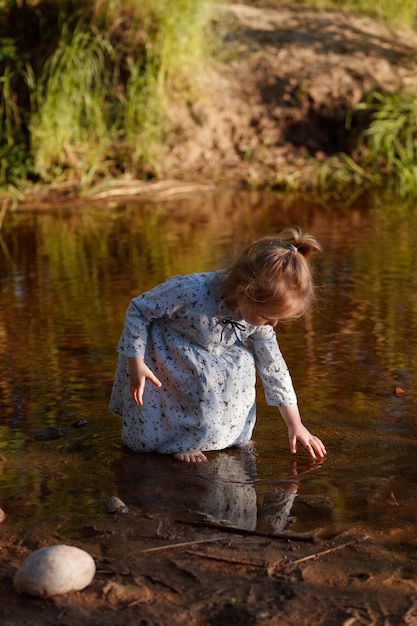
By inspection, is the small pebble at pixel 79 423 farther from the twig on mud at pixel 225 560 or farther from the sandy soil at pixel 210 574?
the twig on mud at pixel 225 560

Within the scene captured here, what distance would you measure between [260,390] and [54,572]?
72.1 inches

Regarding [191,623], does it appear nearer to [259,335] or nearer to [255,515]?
[255,515]

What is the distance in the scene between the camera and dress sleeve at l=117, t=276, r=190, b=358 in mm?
3473

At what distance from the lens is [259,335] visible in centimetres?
362

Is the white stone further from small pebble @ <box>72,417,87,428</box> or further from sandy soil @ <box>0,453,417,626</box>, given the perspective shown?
small pebble @ <box>72,417,87,428</box>

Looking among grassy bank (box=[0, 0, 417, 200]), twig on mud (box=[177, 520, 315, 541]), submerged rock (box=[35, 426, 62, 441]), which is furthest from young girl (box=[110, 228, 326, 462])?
grassy bank (box=[0, 0, 417, 200])

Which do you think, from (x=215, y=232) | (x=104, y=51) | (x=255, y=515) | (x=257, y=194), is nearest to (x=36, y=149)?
(x=104, y=51)

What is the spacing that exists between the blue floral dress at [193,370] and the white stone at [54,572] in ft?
3.42

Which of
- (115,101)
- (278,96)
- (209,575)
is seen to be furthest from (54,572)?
(278,96)

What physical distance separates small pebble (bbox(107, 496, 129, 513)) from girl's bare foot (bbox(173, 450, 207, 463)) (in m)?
0.46

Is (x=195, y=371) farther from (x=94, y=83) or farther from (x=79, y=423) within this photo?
(x=94, y=83)

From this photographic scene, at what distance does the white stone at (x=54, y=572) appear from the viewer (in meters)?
2.47

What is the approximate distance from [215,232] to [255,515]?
14.5 ft


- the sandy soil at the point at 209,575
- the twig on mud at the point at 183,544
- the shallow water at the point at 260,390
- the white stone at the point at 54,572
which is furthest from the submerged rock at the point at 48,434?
the white stone at the point at 54,572
